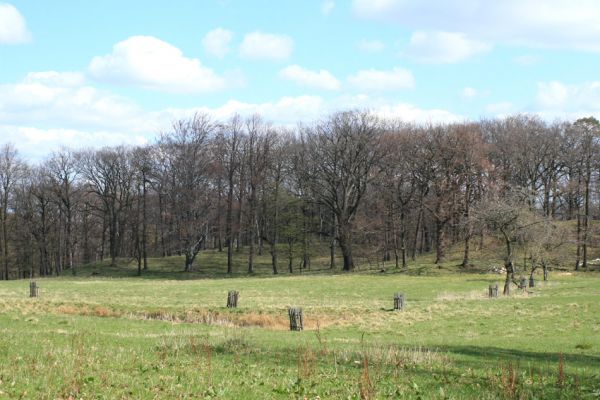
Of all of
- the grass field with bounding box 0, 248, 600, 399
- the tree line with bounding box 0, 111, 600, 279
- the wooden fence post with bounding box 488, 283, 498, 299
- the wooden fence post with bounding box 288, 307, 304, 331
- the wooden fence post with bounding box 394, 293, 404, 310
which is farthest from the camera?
the tree line with bounding box 0, 111, 600, 279

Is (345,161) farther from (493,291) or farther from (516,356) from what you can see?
(516,356)

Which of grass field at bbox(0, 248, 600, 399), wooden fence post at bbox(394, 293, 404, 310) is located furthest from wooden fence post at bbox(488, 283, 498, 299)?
wooden fence post at bbox(394, 293, 404, 310)

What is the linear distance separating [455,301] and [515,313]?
6184 mm

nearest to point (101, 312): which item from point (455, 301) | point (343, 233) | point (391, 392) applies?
point (455, 301)

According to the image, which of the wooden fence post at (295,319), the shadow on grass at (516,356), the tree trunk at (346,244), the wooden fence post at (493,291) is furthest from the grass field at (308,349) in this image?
the tree trunk at (346,244)

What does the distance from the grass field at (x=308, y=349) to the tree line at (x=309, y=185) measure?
3203 cm

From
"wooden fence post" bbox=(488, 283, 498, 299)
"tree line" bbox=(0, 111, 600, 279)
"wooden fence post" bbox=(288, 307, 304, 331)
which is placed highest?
"tree line" bbox=(0, 111, 600, 279)

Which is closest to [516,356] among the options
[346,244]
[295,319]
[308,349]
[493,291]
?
[308,349]

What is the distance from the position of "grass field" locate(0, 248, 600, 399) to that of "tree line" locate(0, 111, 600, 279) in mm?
32029

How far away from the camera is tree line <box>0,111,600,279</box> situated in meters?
68.6

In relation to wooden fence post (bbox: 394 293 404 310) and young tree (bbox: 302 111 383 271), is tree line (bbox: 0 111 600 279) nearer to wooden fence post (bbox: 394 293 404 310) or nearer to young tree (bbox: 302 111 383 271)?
young tree (bbox: 302 111 383 271)

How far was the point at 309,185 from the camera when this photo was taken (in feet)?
233

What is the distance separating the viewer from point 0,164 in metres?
74.6

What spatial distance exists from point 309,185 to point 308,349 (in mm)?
58103
